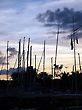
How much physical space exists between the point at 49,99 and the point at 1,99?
737 centimetres

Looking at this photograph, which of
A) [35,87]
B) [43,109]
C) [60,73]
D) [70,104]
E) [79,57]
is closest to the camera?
[43,109]

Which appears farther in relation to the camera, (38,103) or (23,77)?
(23,77)

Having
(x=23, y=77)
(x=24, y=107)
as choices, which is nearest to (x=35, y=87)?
(x=23, y=77)

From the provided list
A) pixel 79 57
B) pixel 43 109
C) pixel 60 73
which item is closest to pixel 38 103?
pixel 43 109

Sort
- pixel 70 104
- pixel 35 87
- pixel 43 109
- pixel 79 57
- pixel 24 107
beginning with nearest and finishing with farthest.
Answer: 1. pixel 43 109
2. pixel 24 107
3. pixel 70 104
4. pixel 35 87
5. pixel 79 57

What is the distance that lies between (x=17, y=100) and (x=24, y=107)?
2675 mm

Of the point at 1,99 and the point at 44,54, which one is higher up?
the point at 44,54

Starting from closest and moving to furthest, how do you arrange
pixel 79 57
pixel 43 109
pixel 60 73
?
pixel 43 109, pixel 79 57, pixel 60 73

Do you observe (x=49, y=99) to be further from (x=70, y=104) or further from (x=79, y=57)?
(x=79, y=57)

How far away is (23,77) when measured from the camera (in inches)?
3238

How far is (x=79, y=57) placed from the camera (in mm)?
94562

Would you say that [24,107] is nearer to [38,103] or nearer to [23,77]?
[38,103]

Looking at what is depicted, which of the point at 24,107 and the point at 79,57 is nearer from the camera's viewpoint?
the point at 24,107

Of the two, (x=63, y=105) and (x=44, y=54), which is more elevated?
(x=44, y=54)
